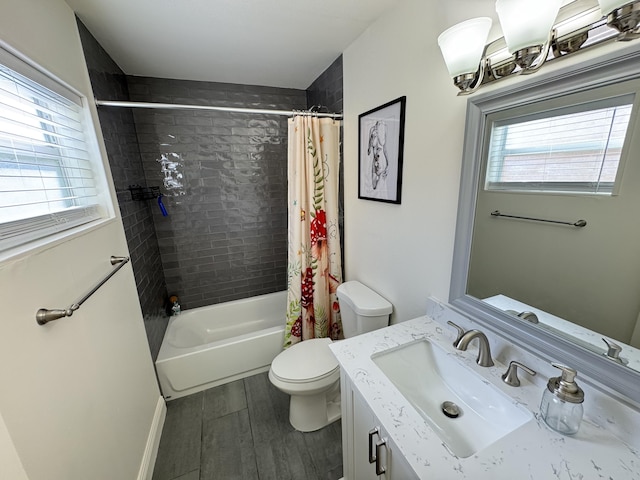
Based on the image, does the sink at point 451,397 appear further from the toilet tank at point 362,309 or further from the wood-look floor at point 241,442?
the wood-look floor at point 241,442

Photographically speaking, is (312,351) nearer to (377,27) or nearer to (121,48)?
(377,27)

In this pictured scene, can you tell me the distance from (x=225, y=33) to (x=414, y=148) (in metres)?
1.28

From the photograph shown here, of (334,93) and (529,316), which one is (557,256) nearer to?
(529,316)

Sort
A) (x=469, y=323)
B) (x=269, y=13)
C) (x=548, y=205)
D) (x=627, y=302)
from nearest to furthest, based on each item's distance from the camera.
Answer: (x=627, y=302) → (x=548, y=205) → (x=469, y=323) → (x=269, y=13)

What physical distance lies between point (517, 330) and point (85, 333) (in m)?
1.60

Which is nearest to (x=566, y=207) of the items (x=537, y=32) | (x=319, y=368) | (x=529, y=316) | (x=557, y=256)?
(x=557, y=256)

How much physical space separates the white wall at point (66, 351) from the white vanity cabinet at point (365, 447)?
92cm

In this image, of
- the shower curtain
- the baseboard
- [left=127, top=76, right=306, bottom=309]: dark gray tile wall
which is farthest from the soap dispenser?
[left=127, top=76, right=306, bottom=309]: dark gray tile wall

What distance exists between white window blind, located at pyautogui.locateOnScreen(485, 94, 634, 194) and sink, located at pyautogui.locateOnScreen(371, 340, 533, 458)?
2.30ft

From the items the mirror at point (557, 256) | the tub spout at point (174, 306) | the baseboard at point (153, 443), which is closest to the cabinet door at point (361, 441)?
the mirror at point (557, 256)

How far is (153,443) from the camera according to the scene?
150cm

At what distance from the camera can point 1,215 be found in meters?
Answer: 0.73

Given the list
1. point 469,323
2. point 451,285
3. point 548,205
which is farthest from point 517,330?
point 548,205

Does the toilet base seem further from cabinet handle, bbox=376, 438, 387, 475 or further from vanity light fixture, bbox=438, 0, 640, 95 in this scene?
vanity light fixture, bbox=438, 0, 640, 95
